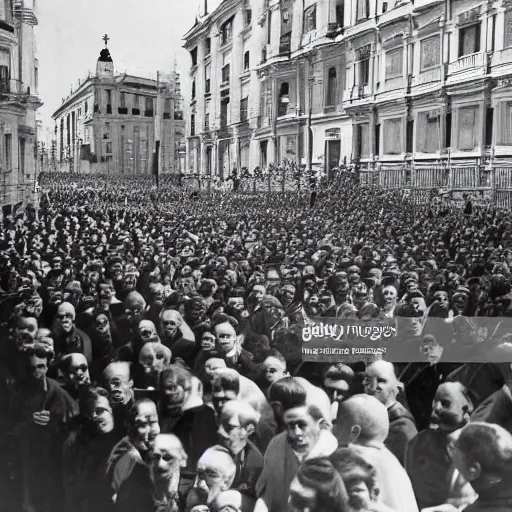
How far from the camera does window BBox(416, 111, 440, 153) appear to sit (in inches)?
139

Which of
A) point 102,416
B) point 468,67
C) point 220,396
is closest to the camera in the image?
point 102,416

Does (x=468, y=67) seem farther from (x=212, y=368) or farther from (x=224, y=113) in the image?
(x=212, y=368)

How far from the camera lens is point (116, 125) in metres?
3.46

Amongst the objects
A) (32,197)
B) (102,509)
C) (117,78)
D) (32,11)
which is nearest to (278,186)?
(117,78)

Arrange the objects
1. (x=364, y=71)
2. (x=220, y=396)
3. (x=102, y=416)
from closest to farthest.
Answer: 1. (x=102, y=416)
2. (x=220, y=396)
3. (x=364, y=71)

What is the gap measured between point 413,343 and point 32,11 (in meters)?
2.24

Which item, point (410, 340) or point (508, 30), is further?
point (410, 340)

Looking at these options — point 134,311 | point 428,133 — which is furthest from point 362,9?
point 134,311

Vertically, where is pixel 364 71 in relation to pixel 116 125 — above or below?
above

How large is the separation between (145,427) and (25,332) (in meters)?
0.65

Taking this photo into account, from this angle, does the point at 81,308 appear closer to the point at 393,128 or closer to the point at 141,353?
the point at 141,353

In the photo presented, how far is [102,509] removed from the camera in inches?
129

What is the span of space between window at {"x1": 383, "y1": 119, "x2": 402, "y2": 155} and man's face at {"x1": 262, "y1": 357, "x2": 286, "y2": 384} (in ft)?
3.53

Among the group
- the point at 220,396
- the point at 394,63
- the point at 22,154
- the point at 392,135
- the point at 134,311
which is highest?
the point at 394,63
